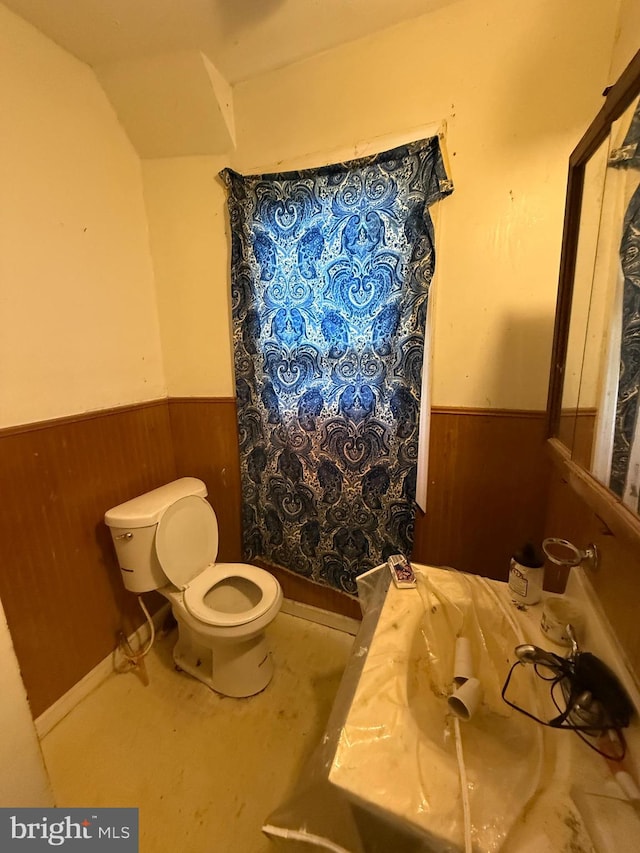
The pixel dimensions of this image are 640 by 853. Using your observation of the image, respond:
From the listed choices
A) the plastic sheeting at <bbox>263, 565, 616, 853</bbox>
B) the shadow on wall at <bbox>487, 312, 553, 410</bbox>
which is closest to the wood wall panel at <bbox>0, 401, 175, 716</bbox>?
the plastic sheeting at <bbox>263, 565, 616, 853</bbox>

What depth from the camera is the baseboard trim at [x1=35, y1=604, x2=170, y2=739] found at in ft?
4.49

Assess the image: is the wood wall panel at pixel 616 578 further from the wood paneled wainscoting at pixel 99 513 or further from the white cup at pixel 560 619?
the wood paneled wainscoting at pixel 99 513

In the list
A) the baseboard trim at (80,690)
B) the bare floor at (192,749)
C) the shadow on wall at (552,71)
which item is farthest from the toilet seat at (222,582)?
the shadow on wall at (552,71)

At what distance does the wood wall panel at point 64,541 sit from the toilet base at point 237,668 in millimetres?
389

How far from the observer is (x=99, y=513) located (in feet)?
5.01

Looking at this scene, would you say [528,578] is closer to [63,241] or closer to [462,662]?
[462,662]

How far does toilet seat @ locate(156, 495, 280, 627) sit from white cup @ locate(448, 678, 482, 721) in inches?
33.9

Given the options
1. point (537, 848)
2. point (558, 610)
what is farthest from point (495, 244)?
point (537, 848)

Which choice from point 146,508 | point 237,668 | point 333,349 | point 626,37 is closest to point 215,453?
point 146,508

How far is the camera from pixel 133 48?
131 centimetres

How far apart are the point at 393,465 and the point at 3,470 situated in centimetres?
142

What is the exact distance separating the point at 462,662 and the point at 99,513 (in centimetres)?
148

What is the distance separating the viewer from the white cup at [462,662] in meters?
0.76

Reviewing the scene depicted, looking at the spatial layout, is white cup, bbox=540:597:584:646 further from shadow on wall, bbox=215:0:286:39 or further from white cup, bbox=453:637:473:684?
shadow on wall, bbox=215:0:286:39
